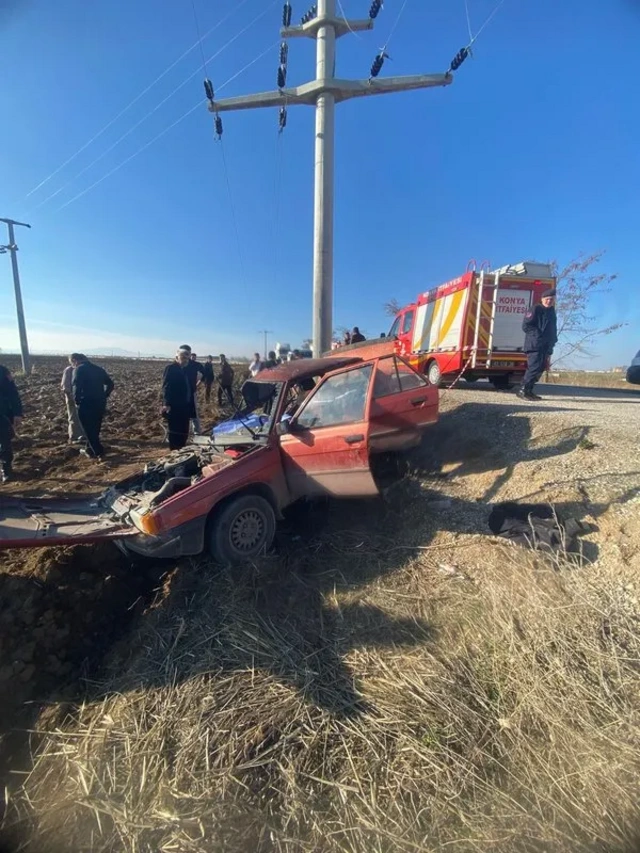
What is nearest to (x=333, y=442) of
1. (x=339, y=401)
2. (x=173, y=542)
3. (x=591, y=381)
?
(x=339, y=401)

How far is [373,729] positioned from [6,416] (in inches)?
276

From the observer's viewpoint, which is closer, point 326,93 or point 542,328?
point 542,328

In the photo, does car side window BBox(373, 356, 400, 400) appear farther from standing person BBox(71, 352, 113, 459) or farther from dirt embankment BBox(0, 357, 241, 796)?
standing person BBox(71, 352, 113, 459)

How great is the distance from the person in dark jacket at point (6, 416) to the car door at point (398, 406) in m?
5.87

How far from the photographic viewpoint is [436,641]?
2688mm

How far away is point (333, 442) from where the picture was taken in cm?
392

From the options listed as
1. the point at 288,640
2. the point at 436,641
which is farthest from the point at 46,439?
the point at 436,641

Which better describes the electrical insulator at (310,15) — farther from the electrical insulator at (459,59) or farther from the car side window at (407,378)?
the car side window at (407,378)

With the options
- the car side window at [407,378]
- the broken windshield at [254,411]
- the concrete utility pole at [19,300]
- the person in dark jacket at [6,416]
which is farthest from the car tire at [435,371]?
the concrete utility pole at [19,300]

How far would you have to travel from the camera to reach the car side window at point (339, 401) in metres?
4.08

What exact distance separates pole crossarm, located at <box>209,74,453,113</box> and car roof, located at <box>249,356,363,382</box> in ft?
29.0

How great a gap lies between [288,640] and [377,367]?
2.62 meters

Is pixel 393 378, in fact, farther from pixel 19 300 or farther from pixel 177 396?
pixel 19 300

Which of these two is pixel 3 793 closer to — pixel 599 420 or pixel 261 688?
pixel 261 688
